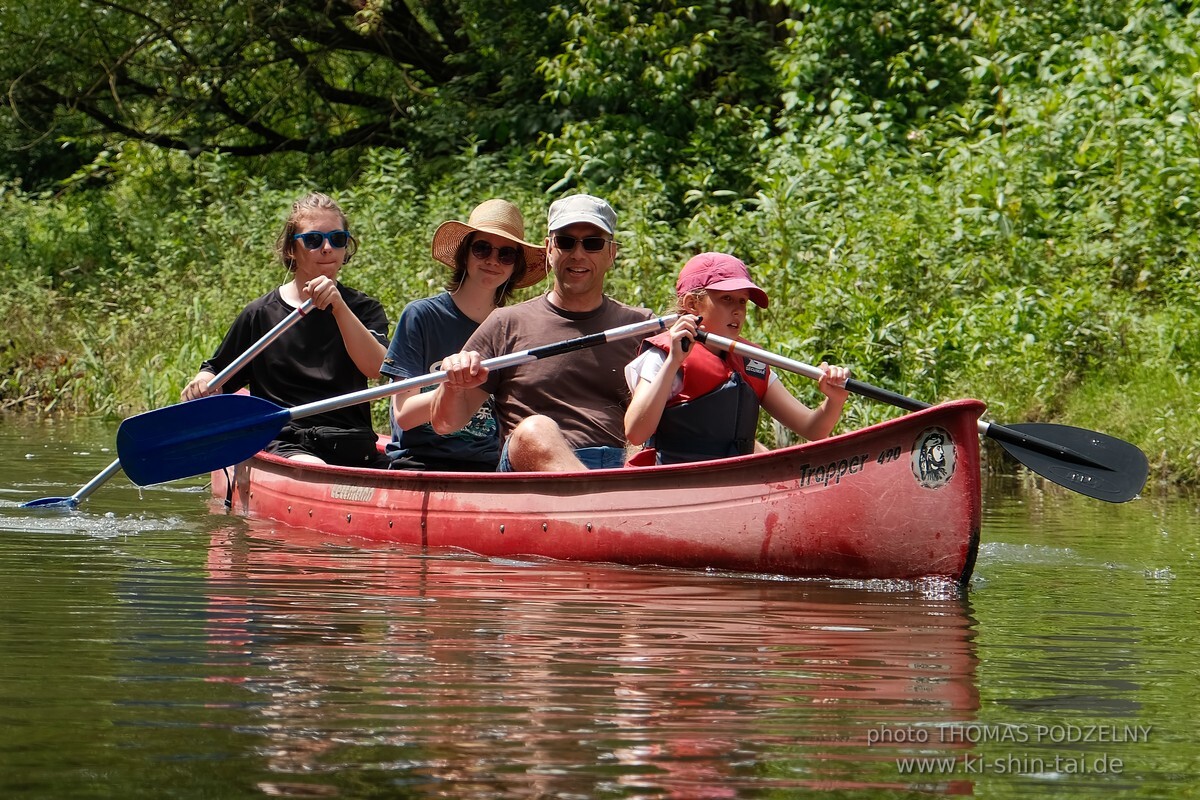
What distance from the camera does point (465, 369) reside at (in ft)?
18.1

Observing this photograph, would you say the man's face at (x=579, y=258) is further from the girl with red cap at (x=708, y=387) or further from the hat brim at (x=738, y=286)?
the hat brim at (x=738, y=286)

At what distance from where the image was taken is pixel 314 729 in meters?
2.95

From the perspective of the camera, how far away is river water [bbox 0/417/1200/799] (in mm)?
2705

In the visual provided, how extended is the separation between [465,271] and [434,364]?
0.51m

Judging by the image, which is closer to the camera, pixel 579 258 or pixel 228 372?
pixel 579 258

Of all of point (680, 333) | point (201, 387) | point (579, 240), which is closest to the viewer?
point (680, 333)

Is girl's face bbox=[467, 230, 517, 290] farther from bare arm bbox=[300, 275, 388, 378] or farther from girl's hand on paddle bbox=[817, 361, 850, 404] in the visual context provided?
girl's hand on paddle bbox=[817, 361, 850, 404]

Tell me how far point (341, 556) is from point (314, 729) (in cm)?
280

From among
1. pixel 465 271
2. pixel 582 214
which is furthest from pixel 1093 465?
pixel 465 271

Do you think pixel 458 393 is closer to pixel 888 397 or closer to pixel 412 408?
pixel 412 408

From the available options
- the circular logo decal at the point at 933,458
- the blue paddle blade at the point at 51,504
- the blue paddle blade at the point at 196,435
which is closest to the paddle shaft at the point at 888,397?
the circular logo decal at the point at 933,458

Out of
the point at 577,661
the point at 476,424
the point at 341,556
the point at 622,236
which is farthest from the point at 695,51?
the point at 577,661

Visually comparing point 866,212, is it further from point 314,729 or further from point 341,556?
point 314,729

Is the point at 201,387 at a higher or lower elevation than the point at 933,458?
higher
